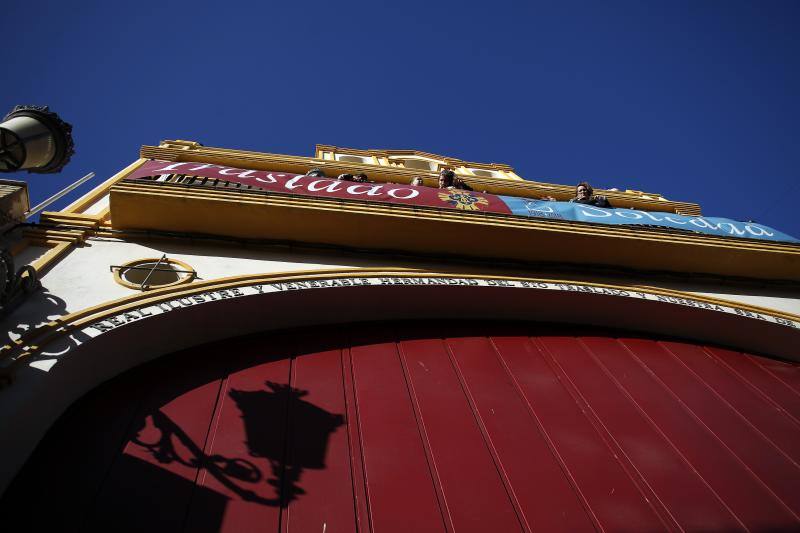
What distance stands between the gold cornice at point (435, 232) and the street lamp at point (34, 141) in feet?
4.17

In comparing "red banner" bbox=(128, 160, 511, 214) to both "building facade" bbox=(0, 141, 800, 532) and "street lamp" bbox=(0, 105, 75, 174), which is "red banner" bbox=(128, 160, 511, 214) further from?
"street lamp" bbox=(0, 105, 75, 174)

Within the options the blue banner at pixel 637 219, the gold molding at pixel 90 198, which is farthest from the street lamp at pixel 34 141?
the blue banner at pixel 637 219

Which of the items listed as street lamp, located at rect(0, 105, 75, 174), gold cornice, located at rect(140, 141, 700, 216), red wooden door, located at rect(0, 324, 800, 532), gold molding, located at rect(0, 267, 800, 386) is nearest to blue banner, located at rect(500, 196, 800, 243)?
gold molding, located at rect(0, 267, 800, 386)

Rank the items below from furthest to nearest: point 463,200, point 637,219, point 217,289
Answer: point 637,219 < point 463,200 < point 217,289

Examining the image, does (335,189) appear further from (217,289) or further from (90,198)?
(90,198)

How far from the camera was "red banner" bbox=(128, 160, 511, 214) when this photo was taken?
6156 mm

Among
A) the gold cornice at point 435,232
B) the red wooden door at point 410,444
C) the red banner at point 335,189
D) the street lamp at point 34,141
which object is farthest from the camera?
the red banner at point 335,189

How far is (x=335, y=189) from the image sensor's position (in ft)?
20.8

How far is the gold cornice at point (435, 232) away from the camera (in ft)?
18.0

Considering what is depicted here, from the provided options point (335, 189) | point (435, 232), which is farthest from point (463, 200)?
point (335, 189)

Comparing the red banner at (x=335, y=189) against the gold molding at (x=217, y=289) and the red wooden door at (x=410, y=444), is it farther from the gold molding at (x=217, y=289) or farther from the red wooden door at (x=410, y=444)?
the red wooden door at (x=410, y=444)

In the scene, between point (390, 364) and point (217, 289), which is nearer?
point (217, 289)

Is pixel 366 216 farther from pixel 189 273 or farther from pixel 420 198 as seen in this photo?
pixel 189 273

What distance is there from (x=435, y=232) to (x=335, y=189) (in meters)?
1.40
